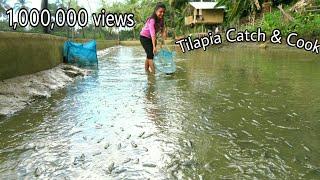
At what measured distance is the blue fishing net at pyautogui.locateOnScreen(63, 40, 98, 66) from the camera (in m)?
11.1

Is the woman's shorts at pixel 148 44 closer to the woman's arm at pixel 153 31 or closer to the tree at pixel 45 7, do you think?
the woman's arm at pixel 153 31

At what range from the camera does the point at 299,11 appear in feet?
72.0

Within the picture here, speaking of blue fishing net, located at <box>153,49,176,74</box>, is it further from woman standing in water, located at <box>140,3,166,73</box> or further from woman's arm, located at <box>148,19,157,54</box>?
woman's arm, located at <box>148,19,157,54</box>

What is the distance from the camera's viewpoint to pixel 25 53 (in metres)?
6.97

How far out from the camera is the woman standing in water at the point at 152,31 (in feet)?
27.7

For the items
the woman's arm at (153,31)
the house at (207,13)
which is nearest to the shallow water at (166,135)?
the woman's arm at (153,31)

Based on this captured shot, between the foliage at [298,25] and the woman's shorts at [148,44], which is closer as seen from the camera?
the woman's shorts at [148,44]

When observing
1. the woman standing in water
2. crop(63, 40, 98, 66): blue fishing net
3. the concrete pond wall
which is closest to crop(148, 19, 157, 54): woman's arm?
the woman standing in water

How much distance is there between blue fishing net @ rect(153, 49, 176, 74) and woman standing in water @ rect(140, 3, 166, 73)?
1.22ft

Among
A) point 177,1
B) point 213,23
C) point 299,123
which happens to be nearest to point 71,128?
point 299,123

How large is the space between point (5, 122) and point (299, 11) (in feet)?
68.0

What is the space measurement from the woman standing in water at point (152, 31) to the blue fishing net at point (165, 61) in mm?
373

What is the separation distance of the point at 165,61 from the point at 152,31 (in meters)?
1.15

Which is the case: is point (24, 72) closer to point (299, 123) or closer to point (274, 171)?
point (299, 123)
